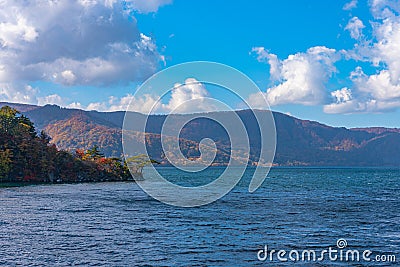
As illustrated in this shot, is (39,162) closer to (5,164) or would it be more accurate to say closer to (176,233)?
(5,164)

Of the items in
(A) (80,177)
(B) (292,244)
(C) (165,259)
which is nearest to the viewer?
(C) (165,259)

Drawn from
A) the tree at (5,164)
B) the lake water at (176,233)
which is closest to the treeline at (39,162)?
the tree at (5,164)

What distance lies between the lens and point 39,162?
113m

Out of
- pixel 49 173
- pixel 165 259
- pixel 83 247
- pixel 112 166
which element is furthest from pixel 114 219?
pixel 112 166

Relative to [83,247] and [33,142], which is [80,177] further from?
[83,247]

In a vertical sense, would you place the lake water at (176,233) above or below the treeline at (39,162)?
below

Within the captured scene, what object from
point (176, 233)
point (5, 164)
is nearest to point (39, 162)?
point (5, 164)

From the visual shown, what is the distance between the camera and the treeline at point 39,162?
4222 inches

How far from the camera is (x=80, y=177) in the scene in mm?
126000

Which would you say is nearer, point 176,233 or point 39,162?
point 176,233

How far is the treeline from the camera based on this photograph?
4222 inches

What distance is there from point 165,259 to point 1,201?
1518 inches

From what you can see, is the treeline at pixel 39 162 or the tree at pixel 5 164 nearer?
the tree at pixel 5 164

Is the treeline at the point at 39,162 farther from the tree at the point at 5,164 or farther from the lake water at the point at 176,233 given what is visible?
the lake water at the point at 176,233
